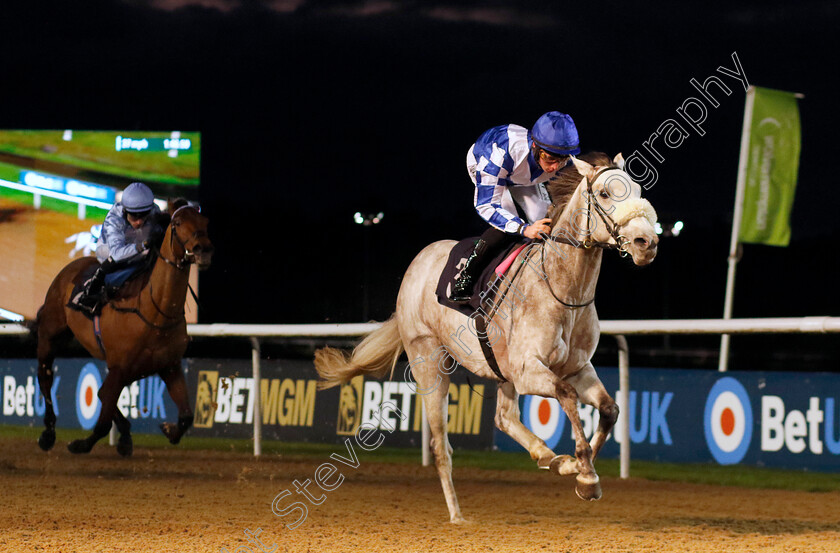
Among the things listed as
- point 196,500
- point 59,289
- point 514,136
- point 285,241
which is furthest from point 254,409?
point 285,241

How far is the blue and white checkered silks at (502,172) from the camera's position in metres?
5.24

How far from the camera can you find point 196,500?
6.37m

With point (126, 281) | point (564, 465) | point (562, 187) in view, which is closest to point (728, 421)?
point (562, 187)

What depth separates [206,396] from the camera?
10141 mm

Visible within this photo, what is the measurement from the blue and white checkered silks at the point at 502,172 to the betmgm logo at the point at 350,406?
4144 mm

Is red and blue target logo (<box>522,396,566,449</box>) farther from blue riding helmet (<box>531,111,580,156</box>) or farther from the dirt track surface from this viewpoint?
blue riding helmet (<box>531,111,580,156</box>)

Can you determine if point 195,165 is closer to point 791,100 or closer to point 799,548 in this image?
point 791,100

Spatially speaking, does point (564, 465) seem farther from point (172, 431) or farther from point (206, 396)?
point (206, 396)

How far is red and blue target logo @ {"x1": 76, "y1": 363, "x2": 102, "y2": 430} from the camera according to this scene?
10.9 metres

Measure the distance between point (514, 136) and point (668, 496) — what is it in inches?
108

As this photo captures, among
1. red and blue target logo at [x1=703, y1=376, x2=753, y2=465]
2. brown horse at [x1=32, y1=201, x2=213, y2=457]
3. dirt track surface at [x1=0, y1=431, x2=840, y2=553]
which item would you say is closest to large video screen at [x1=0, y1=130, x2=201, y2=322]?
dirt track surface at [x1=0, y1=431, x2=840, y2=553]

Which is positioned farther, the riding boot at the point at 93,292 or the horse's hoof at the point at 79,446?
the riding boot at the point at 93,292

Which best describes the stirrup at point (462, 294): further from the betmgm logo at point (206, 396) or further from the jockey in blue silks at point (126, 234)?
the betmgm logo at point (206, 396)

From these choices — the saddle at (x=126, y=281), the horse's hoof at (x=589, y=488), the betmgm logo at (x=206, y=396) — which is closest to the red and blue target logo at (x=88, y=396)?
the betmgm logo at (x=206, y=396)
